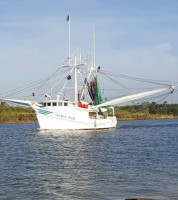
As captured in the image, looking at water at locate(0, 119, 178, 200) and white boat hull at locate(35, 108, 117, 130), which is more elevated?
white boat hull at locate(35, 108, 117, 130)

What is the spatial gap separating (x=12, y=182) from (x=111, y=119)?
51198 mm

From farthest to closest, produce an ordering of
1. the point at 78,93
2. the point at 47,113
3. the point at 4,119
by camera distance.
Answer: the point at 4,119
the point at 78,93
the point at 47,113

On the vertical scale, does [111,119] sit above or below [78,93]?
below

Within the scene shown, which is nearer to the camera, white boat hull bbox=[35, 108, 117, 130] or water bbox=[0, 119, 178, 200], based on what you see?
water bbox=[0, 119, 178, 200]

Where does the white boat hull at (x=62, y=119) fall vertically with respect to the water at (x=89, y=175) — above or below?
above

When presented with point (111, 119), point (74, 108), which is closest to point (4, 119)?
point (111, 119)

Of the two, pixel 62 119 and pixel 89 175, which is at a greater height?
pixel 62 119

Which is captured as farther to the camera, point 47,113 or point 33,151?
point 47,113

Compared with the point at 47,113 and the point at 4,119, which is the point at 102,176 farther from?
the point at 4,119

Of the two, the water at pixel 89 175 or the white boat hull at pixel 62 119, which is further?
the white boat hull at pixel 62 119

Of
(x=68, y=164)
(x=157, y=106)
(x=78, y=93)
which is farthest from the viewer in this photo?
(x=157, y=106)

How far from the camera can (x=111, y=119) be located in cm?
6850

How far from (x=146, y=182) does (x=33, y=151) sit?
15939 millimetres

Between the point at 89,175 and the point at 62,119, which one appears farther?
the point at 62,119
